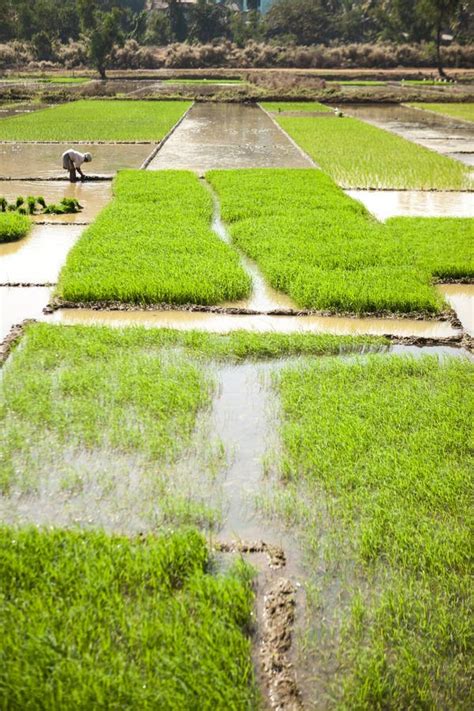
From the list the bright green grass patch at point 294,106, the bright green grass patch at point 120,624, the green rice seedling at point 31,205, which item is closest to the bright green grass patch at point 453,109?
the bright green grass patch at point 294,106

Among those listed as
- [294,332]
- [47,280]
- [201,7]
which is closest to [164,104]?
[47,280]

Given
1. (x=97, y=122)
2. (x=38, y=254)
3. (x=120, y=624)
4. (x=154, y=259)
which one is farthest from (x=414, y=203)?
(x=97, y=122)

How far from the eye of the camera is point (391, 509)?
3.23m

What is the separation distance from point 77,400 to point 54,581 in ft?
5.40

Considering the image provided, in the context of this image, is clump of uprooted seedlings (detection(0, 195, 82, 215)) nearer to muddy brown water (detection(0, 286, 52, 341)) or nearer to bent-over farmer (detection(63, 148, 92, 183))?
bent-over farmer (detection(63, 148, 92, 183))

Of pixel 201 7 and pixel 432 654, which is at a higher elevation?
pixel 201 7

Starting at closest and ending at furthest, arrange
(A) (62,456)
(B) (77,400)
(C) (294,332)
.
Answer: (A) (62,456), (B) (77,400), (C) (294,332)

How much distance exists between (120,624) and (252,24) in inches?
2639

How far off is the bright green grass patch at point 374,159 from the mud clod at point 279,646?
9747 millimetres

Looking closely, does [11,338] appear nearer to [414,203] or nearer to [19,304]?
[19,304]

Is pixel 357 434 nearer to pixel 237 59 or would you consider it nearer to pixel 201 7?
pixel 237 59

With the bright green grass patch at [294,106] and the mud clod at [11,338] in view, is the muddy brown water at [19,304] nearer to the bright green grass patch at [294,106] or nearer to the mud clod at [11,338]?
the mud clod at [11,338]

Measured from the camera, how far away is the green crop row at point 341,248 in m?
5.97

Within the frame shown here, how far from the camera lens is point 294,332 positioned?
532 centimetres
